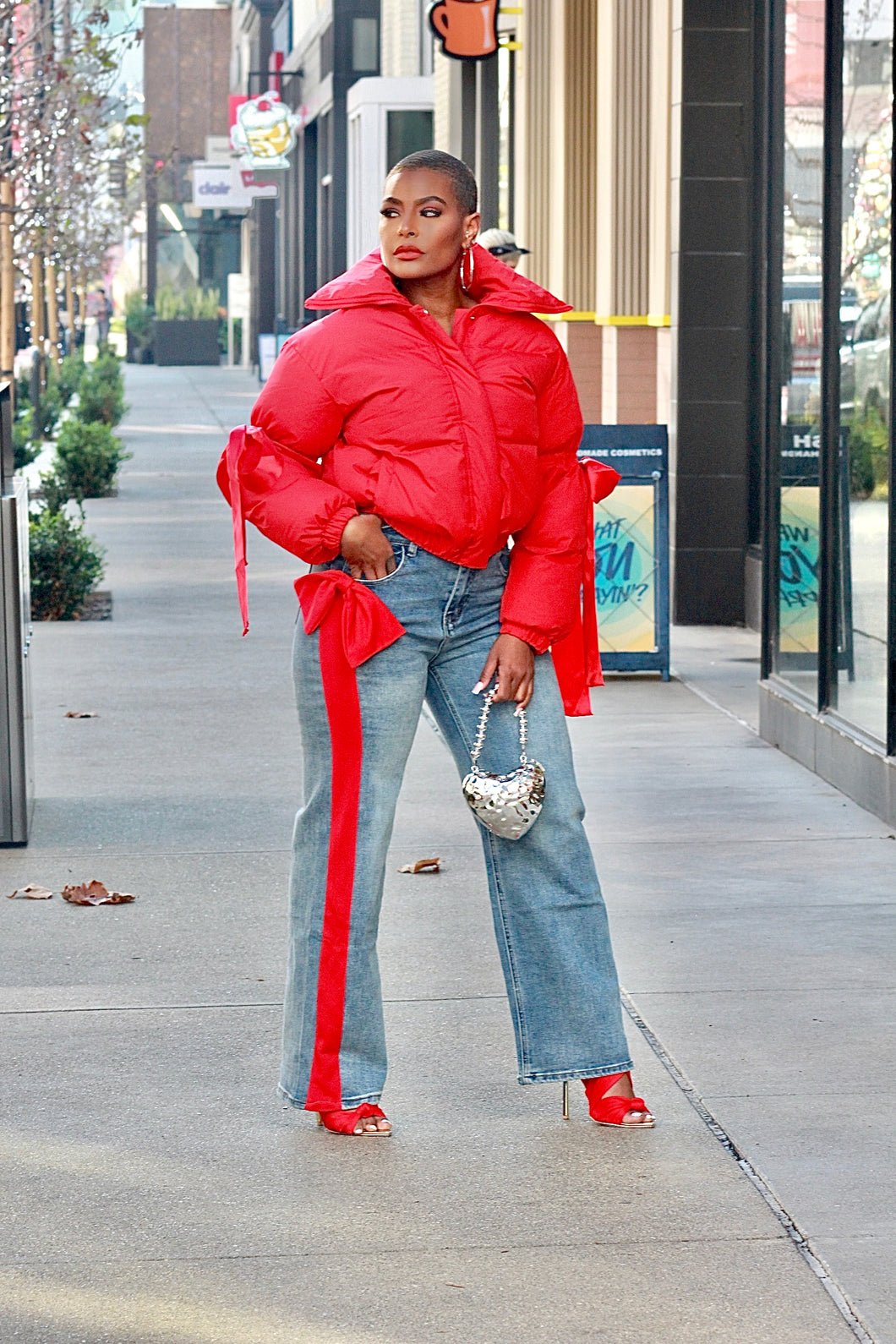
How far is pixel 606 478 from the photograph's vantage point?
14.6 ft

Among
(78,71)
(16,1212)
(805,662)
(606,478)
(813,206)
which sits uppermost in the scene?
(78,71)

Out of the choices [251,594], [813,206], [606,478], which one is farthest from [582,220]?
[606,478]

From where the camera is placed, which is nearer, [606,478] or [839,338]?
[606,478]

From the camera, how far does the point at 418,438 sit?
4074mm

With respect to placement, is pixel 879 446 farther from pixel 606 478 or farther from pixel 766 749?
pixel 606 478

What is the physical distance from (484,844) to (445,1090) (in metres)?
0.64

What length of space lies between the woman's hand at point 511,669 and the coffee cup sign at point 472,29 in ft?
45.4

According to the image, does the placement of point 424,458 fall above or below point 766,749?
above

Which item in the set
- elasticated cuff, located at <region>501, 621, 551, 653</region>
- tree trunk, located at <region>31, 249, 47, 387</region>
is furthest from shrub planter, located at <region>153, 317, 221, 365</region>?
elasticated cuff, located at <region>501, 621, 551, 653</region>

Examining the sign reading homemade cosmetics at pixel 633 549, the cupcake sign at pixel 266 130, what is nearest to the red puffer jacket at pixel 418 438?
the sign reading homemade cosmetics at pixel 633 549

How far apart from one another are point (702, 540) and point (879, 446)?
15.2ft

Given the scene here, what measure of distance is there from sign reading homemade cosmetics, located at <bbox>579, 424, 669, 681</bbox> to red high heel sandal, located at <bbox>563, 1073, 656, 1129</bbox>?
5.79 metres

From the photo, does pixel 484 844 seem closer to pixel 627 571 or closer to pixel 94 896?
pixel 94 896

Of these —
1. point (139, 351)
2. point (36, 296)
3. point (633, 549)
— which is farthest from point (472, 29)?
point (139, 351)
